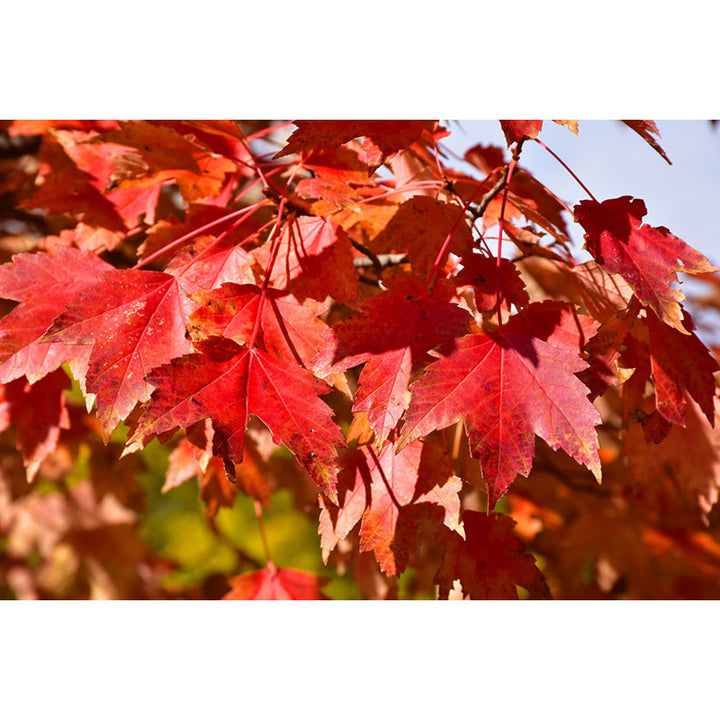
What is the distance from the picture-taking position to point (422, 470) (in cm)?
80

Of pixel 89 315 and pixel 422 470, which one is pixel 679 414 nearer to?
pixel 422 470

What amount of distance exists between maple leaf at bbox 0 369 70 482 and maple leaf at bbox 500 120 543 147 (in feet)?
2.59

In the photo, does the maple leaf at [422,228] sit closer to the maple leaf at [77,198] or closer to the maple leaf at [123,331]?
the maple leaf at [123,331]

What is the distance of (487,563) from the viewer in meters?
0.89

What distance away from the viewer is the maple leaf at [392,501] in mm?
781

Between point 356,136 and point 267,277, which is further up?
point 356,136

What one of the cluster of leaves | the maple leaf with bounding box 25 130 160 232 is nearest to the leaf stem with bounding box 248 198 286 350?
the cluster of leaves

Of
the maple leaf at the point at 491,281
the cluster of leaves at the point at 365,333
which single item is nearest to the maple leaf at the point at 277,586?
the cluster of leaves at the point at 365,333

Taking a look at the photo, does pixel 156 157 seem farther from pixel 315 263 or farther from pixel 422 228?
pixel 422 228

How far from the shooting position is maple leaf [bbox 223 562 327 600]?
3.97 ft

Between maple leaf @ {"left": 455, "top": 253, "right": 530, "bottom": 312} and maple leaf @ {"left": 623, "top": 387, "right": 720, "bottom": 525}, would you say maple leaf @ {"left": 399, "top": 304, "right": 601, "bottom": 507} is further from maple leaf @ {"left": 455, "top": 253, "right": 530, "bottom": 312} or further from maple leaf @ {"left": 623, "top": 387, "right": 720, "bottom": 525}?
maple leaf @ {"left": 623, "top": 387, "right": 720, "bottom": 525}

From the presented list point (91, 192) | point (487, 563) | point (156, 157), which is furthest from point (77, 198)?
point (487, 563)

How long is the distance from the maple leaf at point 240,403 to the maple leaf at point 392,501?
0.12 metres

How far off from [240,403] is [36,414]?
58cm
